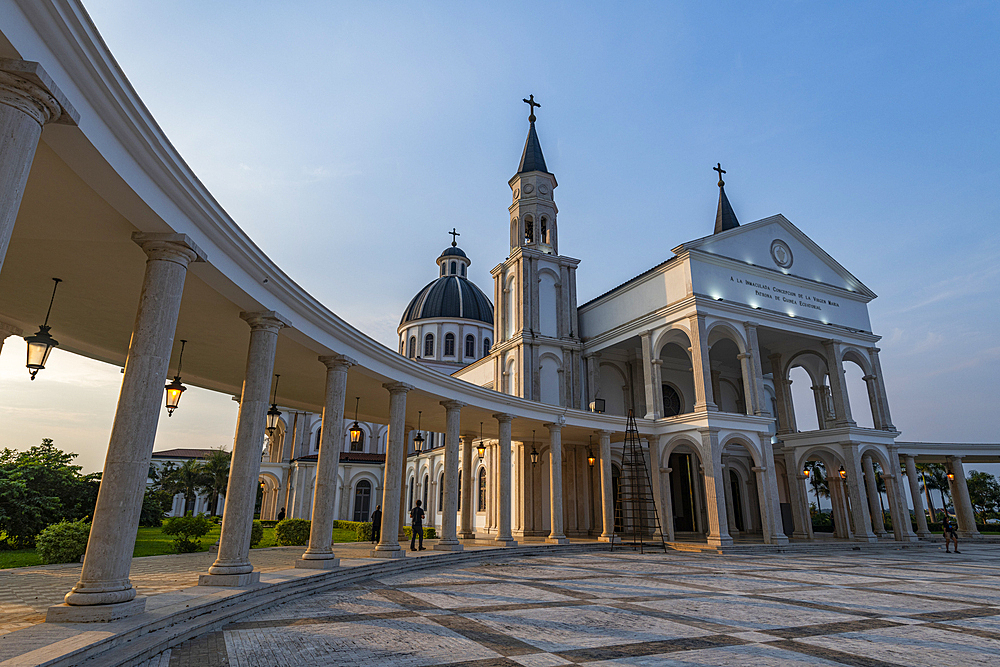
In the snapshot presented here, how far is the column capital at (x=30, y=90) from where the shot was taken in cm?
479

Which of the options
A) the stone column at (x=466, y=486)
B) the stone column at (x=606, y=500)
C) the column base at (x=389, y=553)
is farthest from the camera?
the stone column at (x=466, y=486)

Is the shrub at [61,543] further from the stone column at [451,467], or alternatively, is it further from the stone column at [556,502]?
the stone column at [556,502]

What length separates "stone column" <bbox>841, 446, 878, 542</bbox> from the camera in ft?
85.0

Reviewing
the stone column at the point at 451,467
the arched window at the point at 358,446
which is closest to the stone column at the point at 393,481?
the arched window at the point at 358,446

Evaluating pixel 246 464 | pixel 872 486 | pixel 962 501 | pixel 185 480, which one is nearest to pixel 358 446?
pixel 185 480

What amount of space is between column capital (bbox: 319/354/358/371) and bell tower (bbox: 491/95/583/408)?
56.5 feet

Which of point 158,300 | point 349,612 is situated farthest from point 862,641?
point 158,300

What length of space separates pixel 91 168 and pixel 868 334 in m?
34.5

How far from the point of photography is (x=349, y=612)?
8.71 m

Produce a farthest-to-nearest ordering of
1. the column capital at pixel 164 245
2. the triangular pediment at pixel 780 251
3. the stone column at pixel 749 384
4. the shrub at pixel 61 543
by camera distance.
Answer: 1. the triangular pediment at pixel 780 251
2. the stone column at pixel 749 384
3. the shrub at pixel 61 543
4. the column capital at pixel 164 245

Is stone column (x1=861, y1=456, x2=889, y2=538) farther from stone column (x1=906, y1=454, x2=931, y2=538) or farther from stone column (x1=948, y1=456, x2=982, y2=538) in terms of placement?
stone column (x1=948, y1=456, x2=982, y2=538)

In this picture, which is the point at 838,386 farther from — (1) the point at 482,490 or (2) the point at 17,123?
(2) the point at 17,123

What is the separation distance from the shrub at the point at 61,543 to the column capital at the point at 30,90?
12.3 meters

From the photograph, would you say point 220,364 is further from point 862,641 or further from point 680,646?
A: point 862,641
